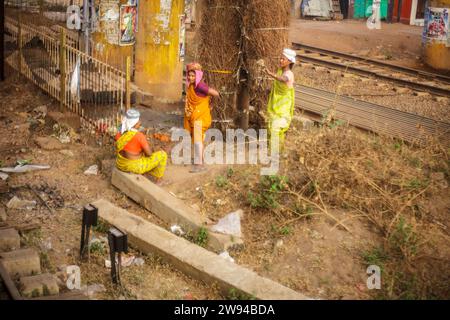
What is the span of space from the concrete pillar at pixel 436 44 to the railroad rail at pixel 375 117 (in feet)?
18.0

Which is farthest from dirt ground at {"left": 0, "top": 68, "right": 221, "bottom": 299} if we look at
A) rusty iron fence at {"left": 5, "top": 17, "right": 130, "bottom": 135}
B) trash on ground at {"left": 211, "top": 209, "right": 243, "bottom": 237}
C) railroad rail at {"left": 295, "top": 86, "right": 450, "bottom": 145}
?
railroad rail at {"left": 295, "top": 86, "right": 450, "bottom": 145}

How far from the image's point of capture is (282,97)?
9211 millimetres

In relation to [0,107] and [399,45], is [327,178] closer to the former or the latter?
[0,107]

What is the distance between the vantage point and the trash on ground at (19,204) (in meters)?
8.23

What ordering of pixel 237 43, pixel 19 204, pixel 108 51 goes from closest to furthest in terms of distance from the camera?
pixel 19 204, pixel 237 43, pixel 108 51

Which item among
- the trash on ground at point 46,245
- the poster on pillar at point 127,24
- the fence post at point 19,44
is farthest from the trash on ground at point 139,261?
the fence post at point 19,44

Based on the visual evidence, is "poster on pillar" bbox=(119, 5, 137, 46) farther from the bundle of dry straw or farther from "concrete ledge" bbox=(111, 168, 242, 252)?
"concrete ledge" bbox=(111, 168, 242, 252)

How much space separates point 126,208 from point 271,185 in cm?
196

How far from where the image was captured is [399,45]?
21.5m

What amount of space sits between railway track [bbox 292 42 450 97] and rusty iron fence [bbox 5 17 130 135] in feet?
19.7

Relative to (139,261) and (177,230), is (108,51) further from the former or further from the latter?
(139,261)

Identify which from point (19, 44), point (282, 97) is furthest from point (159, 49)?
point (282, 97)

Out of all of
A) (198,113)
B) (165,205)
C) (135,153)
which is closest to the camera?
(165,205)

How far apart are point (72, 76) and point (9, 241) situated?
14.4 feet
